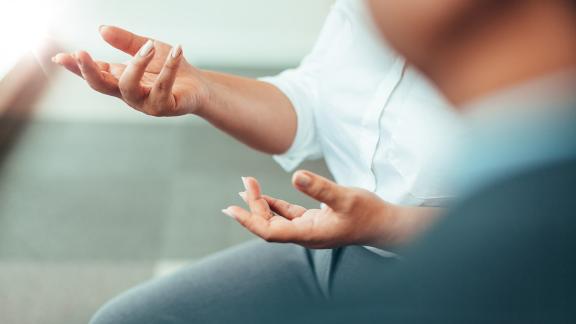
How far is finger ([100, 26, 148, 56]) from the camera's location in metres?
0.82

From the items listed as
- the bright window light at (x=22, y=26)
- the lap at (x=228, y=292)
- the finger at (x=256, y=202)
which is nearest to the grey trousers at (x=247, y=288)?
the lap at (x=228, y=292)

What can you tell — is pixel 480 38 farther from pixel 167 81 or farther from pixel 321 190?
pixel 167 81

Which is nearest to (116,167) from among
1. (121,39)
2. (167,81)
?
(121,39)

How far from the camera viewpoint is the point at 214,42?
2668 mm

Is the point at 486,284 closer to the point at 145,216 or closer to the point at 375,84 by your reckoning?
the point at 375,84

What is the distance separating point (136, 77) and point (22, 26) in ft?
6.46

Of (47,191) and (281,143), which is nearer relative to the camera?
(281,143)

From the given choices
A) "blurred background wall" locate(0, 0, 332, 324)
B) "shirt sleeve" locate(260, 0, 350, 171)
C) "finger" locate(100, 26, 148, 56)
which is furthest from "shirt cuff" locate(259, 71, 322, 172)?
"blurred background wall" locate(0, 0, 332, 324)

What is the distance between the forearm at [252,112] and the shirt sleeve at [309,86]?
15 millimetres

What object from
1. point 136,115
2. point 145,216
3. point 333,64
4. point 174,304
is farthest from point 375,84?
point 136,115

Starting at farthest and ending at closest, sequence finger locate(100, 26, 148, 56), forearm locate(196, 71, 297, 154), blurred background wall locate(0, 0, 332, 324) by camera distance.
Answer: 1. blurred background wall locate(0, 0, 332, 324)
2. forearm locate(196, 71, 297, 154)
3. finger locate(100, 26, 148, 56)

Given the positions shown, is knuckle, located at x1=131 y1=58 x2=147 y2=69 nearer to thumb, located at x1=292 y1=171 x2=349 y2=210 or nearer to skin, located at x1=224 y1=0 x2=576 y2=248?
thumb, located at x1=292 y1=171 x2=349 y2=210

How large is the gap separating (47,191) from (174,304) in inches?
48.1

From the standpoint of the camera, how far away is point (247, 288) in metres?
0.90
